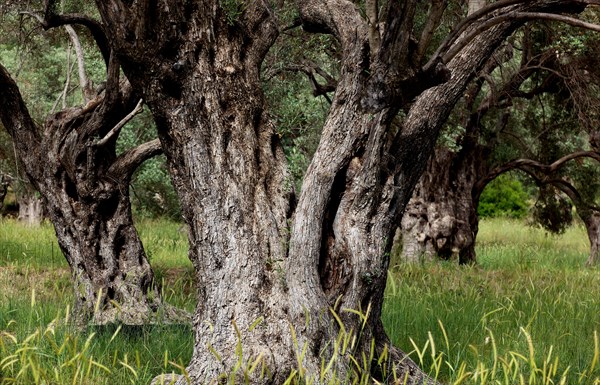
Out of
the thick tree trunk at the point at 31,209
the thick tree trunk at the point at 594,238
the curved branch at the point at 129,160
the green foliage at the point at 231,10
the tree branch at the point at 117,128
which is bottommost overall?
the thick tree trunk at the point at 31,209

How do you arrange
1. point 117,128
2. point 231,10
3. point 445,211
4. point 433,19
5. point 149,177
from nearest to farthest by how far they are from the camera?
point 433,19 → point 231,10 → point 117,128 → point 445,211 → point 149,177

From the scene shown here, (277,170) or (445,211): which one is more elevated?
(277,170)

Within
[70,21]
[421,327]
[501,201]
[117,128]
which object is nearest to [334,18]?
[421,327]

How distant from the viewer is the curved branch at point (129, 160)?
8.51 m

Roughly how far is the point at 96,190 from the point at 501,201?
2487cm

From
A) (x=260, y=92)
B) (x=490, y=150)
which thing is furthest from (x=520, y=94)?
(x=260, y=92)

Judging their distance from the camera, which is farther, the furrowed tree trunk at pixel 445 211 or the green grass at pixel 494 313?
the furrowed tree trunk at pixel 445 211

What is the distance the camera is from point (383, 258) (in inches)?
208

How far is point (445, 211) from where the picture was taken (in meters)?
14.5

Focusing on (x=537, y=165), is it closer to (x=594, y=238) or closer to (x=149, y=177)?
(x=594, y=238)

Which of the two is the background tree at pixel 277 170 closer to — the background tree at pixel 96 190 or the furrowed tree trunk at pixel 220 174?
the furrowed tree trunk at pixel 220 174

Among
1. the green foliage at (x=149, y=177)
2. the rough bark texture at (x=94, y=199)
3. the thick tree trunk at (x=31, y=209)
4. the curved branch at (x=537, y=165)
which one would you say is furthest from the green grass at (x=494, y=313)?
the thick tree trunk at (x=31, y=209)

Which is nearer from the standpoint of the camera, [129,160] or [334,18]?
[334,18]

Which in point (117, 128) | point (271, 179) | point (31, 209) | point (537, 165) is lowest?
point (31, 209)
